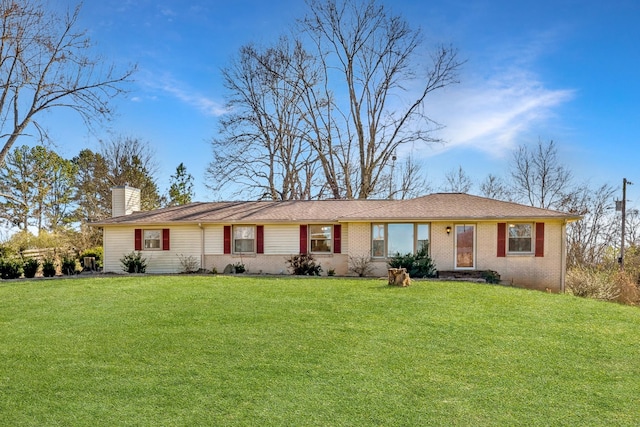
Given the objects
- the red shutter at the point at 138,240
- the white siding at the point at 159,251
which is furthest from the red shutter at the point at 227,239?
the red shutter at the point at 138,240

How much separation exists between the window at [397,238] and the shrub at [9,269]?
1482 centimetres

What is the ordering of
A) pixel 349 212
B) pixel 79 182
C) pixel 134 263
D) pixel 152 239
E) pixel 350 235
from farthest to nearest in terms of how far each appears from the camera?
pixel 79 182, pixel 152 239, pixel 349 212, pixel 134 263, pixel 350 235

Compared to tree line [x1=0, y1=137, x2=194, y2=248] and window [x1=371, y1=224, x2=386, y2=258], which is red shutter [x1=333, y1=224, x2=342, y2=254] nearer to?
window [x1=371, y1=224, x2=386, y2=258]

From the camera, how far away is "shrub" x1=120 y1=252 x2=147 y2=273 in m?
18.0

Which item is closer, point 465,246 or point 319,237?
point 465,246

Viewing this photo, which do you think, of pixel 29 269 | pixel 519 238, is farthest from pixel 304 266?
pixel 29 269

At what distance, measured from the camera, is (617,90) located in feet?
53.2

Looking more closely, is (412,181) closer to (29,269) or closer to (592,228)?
(592,228)

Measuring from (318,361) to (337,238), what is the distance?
11562 mm

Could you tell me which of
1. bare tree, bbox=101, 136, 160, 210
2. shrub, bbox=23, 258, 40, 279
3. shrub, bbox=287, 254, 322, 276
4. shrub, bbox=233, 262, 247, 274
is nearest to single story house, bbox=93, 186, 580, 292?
shrub, bbox=233, 262, 247, 274

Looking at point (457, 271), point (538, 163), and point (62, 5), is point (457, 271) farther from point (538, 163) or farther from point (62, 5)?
point (62, 5)

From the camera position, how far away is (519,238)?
51.3ft

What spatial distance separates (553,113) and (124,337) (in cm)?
1915

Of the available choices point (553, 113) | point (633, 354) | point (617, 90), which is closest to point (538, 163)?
point (553, 113)
